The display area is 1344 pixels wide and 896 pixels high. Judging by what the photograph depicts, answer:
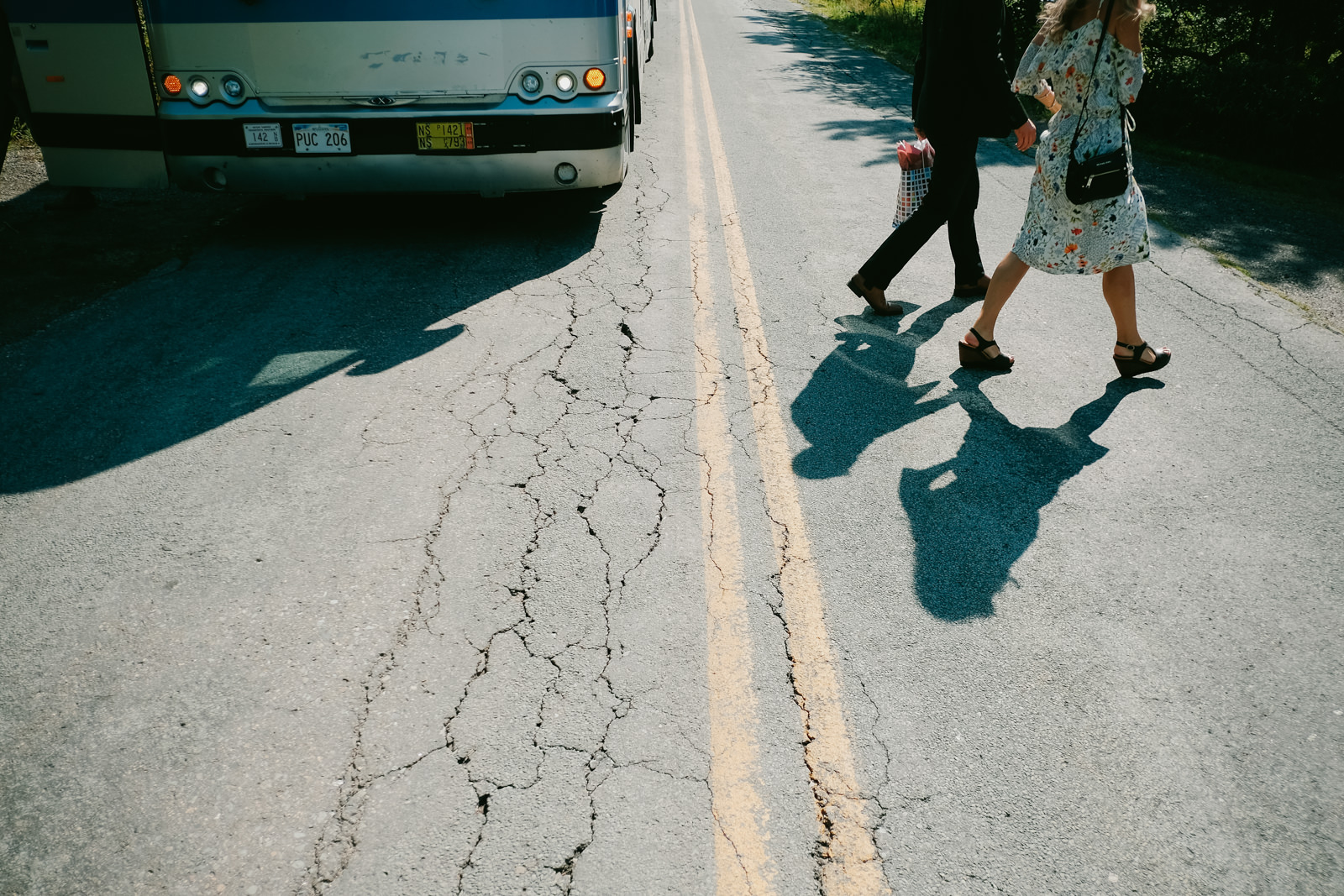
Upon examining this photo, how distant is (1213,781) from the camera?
254cm

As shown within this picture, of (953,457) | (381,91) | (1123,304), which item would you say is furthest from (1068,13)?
(381,91)

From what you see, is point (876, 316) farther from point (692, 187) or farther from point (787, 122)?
point (787, 122)

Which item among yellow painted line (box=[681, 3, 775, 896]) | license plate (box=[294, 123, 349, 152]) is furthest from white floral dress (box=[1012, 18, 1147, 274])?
license plate (box=[294, 123, 349, 152])

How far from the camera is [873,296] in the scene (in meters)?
5.39

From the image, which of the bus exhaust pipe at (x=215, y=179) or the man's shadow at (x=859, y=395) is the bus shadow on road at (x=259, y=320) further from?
the man's shadow at (x=859, y=395)

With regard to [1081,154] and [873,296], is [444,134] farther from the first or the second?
[1081,154]

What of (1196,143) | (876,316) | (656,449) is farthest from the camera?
(1196,143)

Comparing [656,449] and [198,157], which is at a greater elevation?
[198,157]

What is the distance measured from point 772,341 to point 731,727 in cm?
286

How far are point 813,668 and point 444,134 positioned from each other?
14.8ft

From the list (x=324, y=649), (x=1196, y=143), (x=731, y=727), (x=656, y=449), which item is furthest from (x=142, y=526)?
(x=1196, y=143)

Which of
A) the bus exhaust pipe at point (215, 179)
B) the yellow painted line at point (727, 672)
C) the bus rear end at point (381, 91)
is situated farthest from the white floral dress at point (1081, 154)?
the bus exhaust pipe at point (215, 179)

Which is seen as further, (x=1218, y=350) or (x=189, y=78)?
(x=189, y=78)

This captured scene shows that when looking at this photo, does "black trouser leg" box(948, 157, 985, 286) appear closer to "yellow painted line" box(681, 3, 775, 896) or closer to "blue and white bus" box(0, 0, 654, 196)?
"yellow painted line" box(681, 3, 775, 896)
